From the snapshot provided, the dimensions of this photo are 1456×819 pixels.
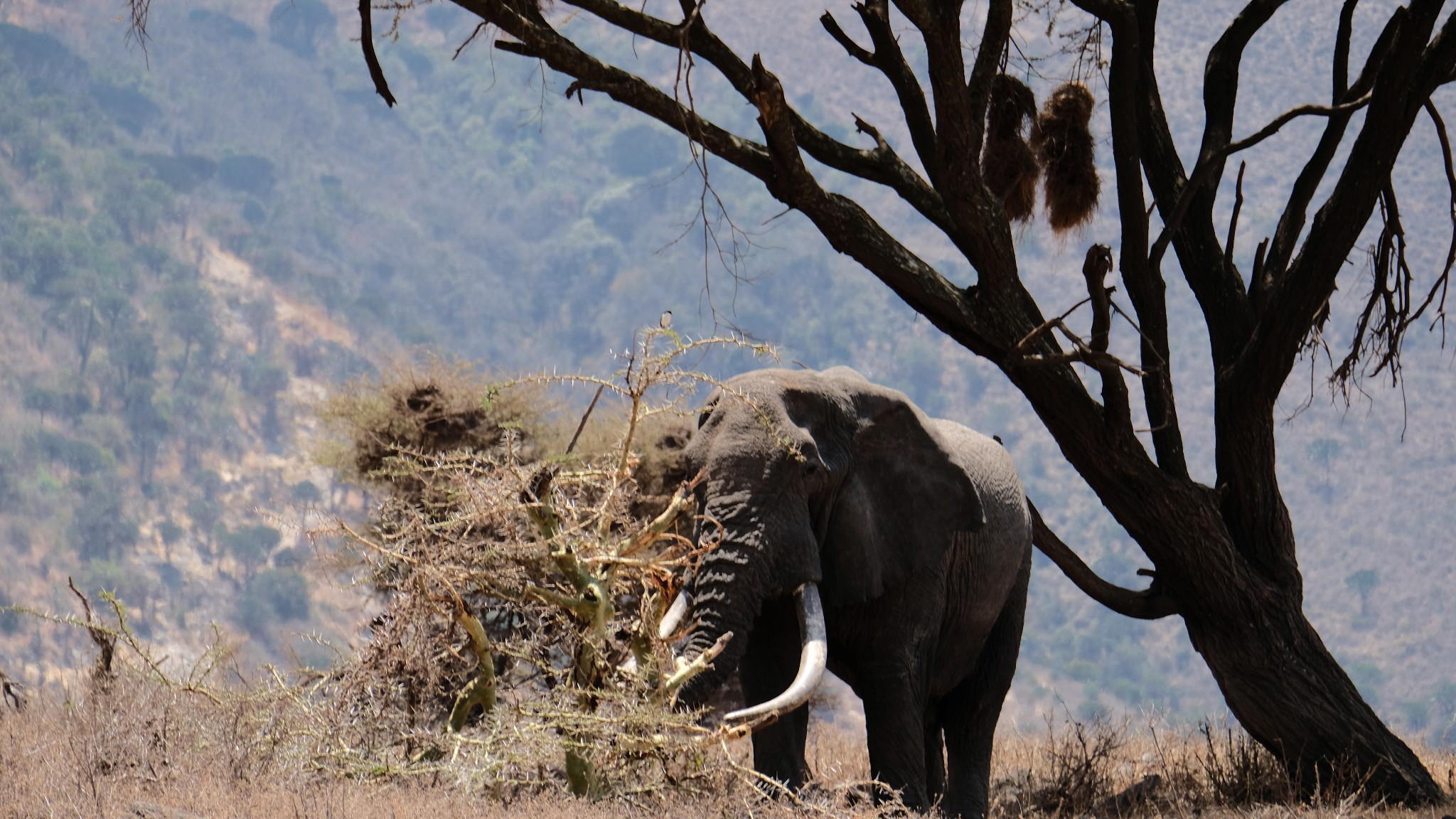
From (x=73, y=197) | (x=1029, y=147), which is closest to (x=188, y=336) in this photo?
(x=73, y=197)

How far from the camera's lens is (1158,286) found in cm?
1010

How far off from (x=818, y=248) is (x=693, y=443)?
111369 mm

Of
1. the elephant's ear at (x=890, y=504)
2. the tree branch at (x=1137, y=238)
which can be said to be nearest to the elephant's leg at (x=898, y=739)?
the elephant's ear at (x=890, y=504)

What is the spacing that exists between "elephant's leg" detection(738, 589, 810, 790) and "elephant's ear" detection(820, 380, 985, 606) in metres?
0.27

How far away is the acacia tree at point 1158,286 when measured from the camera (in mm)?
8820

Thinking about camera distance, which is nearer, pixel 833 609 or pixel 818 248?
pixel 833 609

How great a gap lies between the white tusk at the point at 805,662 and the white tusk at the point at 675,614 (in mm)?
517

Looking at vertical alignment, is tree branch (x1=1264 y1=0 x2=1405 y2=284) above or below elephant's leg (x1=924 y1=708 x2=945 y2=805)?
above

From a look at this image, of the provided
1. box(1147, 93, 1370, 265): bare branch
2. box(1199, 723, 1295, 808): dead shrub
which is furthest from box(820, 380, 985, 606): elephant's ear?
box(1199, 723, 1295, 808): dead shrub

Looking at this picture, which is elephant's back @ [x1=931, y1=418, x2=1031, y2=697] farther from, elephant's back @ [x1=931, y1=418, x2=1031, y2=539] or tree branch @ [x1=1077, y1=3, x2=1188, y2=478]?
tree branch @ [x1=1077, y1=3, x2=1188, y2=478]

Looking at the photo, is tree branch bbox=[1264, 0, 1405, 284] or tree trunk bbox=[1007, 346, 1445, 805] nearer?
tree trunk bbox=[1007, 346, 1445, 805]

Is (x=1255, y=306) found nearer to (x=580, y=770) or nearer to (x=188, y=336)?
(x=580, y=770)

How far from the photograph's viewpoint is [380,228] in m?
121

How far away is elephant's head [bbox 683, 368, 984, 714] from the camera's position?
714 centimetres
